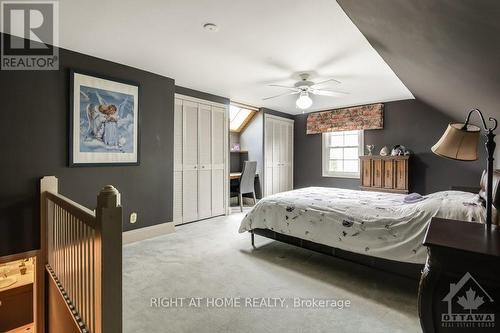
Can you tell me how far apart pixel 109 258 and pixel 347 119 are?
17.3 ft

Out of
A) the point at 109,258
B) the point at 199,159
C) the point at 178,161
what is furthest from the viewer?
the point at 199,159

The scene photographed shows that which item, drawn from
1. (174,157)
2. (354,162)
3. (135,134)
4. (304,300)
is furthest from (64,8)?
(354,162)

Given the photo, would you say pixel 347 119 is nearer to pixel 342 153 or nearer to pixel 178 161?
pixel 342 153

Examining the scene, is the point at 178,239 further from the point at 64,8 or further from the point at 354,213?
the point at 64,8

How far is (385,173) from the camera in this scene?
4734mm

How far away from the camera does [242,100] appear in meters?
5.18

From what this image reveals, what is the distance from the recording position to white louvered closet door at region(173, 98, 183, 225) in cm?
410

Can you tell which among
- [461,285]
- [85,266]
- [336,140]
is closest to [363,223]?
[461,285]

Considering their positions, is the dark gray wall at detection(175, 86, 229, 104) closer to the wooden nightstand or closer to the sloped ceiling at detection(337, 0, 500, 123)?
the sloped ceiling at detection(337, 0, 500, 123)

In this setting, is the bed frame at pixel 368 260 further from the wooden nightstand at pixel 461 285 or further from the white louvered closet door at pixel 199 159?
the white louvered closet door at pixel 199 159

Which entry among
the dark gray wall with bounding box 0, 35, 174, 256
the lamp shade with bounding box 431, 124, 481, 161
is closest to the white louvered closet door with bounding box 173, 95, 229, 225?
the dark gray wall with bounding box 0, 35, 174, 256

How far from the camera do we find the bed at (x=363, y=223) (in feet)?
6.73

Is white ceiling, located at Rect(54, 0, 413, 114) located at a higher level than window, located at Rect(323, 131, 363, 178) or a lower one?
higher

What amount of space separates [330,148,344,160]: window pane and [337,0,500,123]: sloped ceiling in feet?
10.0
